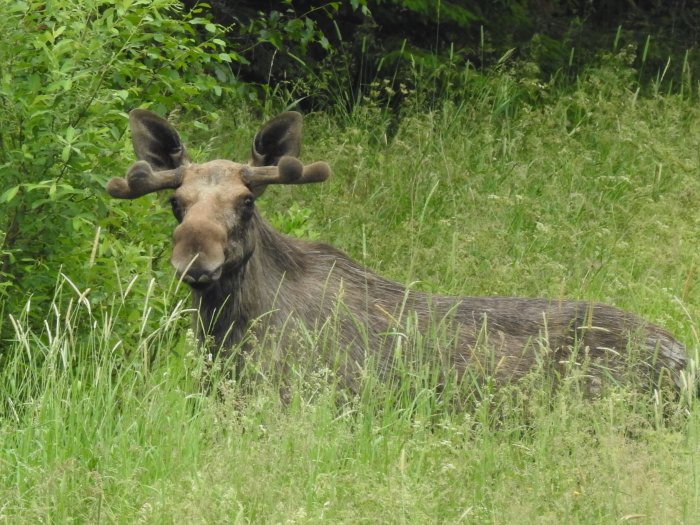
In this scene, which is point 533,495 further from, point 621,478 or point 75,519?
point 75,519

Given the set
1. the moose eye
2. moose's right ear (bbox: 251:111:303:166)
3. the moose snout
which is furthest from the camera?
moose's right ear (bbox: 251:111:303:166)

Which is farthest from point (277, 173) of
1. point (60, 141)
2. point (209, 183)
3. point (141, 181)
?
point (60, 141)

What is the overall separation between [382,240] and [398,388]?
287 centimetres

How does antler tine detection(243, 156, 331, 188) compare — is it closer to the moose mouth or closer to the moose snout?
the moose snout

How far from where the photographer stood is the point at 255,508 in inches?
210

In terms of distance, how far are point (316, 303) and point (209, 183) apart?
34.8 inches

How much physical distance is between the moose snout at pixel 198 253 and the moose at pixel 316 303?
13 cm

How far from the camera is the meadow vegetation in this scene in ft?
18.0

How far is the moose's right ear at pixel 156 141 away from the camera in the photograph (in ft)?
24.7

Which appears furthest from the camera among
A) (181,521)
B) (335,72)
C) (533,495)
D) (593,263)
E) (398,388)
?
(335,72)

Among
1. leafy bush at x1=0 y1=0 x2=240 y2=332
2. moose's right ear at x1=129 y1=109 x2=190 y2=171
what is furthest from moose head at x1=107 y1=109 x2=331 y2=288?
leafy bush at x1=0 y1=0 x2=240 y2=332

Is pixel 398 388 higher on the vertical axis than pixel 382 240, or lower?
higher

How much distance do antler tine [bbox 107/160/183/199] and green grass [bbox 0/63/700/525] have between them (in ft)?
1.57

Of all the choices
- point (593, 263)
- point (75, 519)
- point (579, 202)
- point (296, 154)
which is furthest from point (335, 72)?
point (75, 519)
